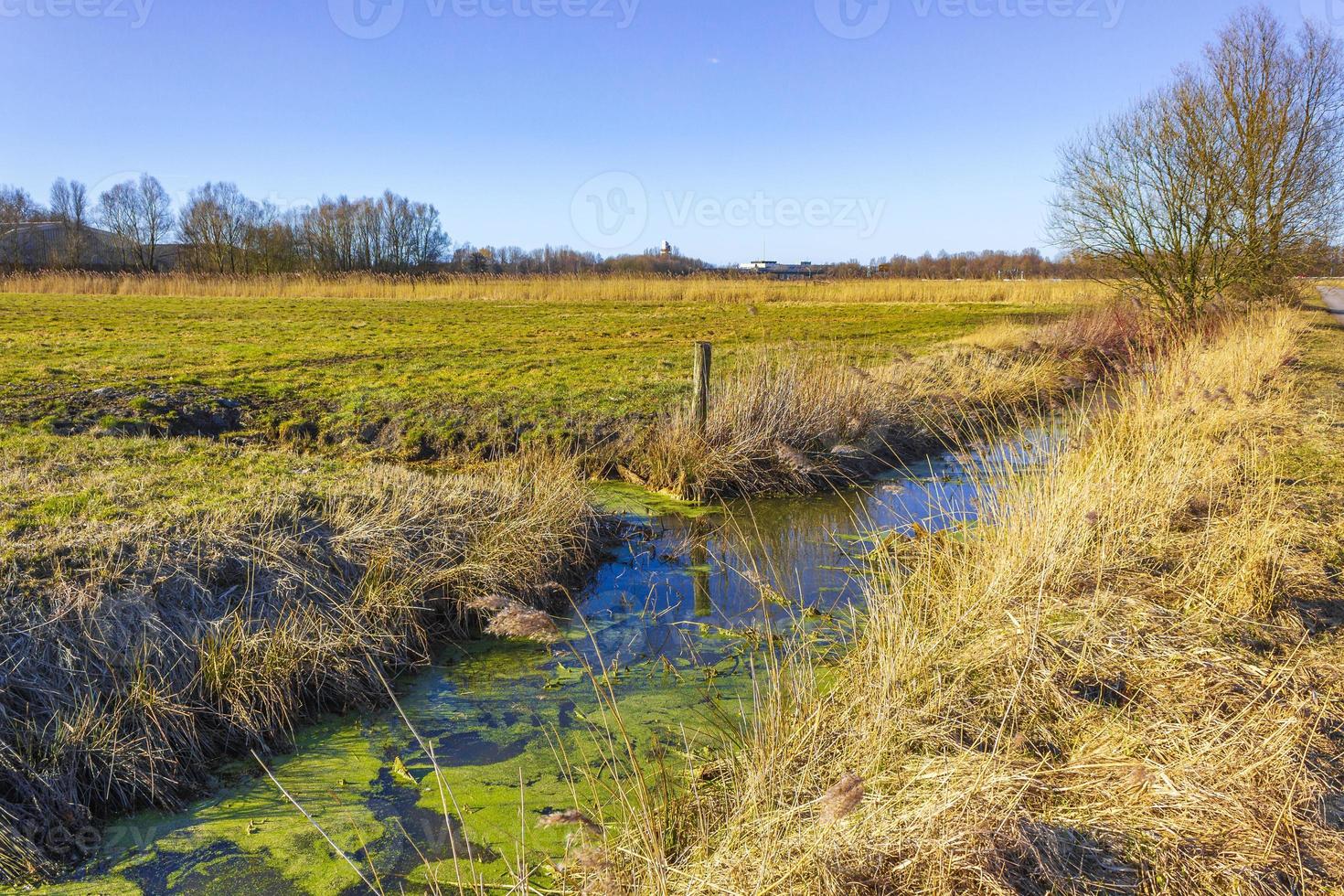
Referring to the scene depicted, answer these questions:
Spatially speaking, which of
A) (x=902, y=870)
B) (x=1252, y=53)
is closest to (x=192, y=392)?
(x=902, y=870)

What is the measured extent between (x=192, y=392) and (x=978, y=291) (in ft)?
97.0

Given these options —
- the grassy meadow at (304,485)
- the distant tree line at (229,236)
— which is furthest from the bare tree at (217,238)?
the grassy meadow at (304,485)

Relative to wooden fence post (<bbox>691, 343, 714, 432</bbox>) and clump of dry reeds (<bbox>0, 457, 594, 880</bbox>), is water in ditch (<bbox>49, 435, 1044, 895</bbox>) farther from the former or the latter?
→ wooden fence post (<bbox>691, 343, 714, 432</bbox>)

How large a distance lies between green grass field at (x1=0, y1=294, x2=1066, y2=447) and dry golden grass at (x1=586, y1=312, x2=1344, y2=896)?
5.25 m

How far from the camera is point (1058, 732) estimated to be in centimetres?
336

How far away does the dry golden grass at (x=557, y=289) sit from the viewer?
98.4ft

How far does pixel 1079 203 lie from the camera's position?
1762 cm

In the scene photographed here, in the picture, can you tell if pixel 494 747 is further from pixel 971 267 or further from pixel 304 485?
pixel 971 267

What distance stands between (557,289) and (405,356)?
58.8 feet

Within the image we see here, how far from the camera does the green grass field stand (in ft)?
29.4

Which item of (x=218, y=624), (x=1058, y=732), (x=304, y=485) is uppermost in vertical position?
(x=304, y=485)

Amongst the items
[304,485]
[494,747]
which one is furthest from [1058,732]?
[304,485]

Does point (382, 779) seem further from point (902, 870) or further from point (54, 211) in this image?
point (54, 211)

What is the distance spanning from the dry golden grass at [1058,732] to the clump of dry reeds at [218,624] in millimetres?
1021
